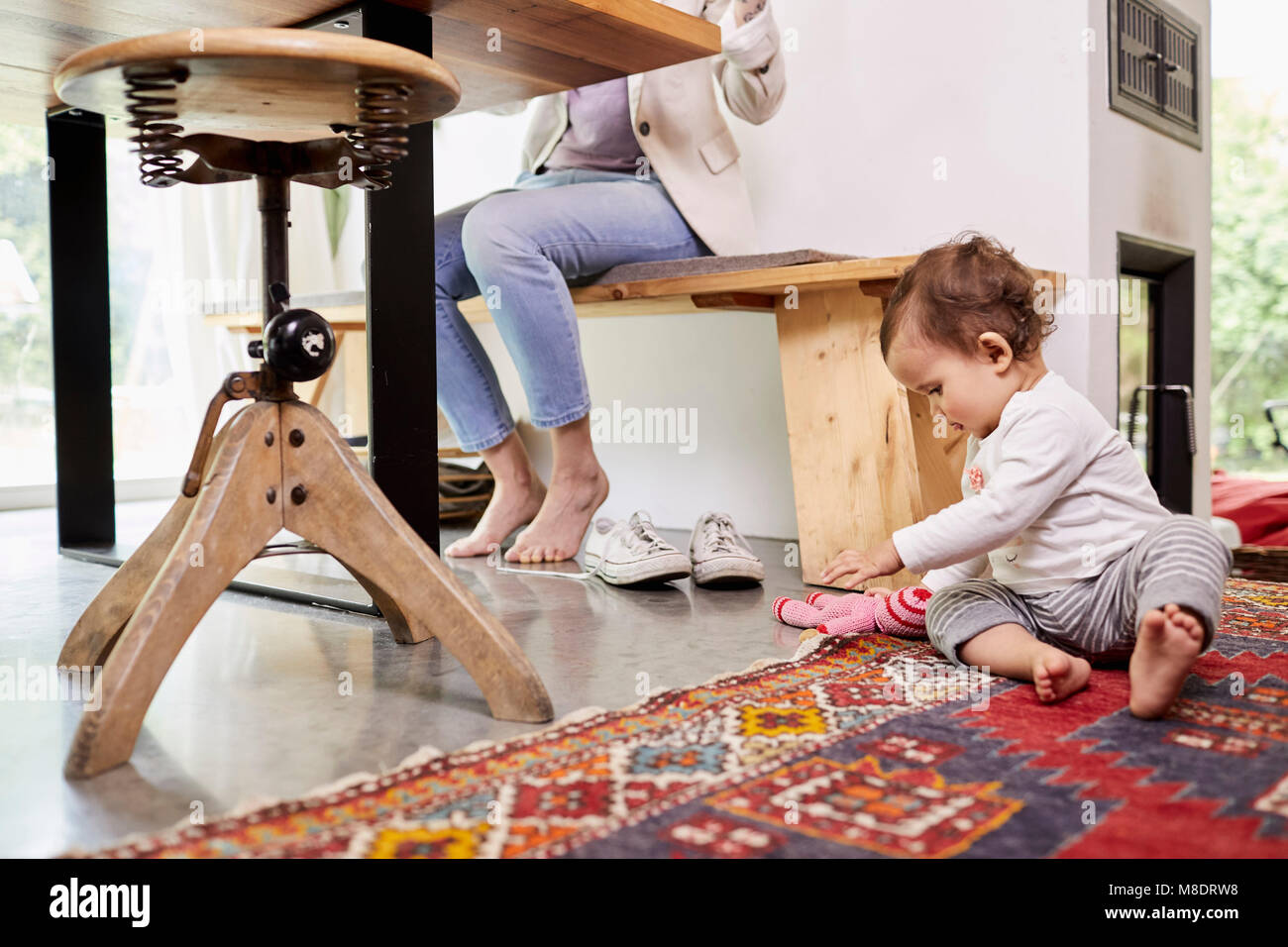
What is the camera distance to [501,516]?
212 cm

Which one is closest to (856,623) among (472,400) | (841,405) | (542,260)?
(841,405)

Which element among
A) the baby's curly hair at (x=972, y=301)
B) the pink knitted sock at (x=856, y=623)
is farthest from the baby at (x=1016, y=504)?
the pink knitted sock at (x=856, y=623)

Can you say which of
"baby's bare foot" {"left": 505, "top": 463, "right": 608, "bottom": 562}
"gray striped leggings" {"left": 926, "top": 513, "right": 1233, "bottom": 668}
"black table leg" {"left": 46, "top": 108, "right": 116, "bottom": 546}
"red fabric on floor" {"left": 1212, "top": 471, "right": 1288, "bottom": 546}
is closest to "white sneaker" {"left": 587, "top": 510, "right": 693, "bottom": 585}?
"baby's bare foot" {"left": 505, "top": 463, "right": 608, "bottom": 562}

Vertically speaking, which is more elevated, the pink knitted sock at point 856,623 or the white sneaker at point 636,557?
the white sneaker at point 636,557

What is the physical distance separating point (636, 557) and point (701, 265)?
0.51 metres

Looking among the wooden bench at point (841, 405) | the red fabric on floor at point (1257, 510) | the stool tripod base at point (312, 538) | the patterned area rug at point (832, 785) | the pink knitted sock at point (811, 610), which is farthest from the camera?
the red fabric on floor at point (1257, 510)

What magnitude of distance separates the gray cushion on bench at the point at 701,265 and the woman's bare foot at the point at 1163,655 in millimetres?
851

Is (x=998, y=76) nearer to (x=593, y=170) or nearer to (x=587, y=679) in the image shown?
(x=593, y=170)

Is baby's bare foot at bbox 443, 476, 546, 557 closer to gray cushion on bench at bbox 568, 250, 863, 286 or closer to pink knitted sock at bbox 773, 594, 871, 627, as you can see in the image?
gray cushion on bench at bbox 568, 250, 863, 286

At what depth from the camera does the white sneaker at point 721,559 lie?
1.68 m

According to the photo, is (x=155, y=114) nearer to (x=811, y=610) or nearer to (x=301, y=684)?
(x=301, y=684)

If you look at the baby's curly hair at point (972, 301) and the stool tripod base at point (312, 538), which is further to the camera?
the baby's curly hair at point (972, 301)

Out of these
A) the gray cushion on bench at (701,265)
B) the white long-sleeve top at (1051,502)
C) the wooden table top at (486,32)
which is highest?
the wooden table top at (486,32)

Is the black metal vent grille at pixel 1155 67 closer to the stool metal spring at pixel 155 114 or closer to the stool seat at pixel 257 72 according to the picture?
the stool seat at pixel 257 72
